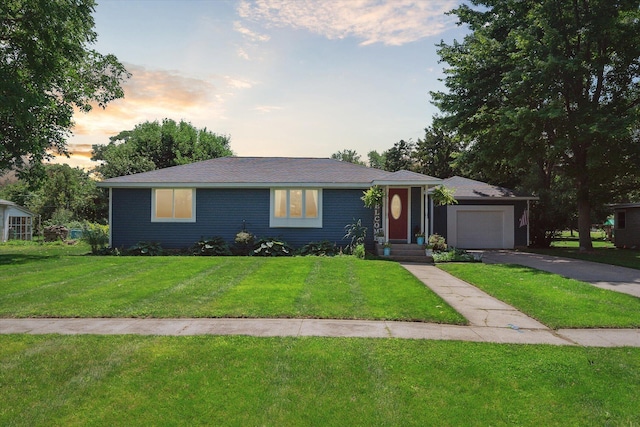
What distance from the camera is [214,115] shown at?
53.8ft

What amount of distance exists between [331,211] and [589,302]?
966 cm

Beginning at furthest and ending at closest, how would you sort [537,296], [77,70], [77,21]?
[77,70]
[77,21]
[537,296]

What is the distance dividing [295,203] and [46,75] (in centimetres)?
1042

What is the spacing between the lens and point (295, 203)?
1570 cm

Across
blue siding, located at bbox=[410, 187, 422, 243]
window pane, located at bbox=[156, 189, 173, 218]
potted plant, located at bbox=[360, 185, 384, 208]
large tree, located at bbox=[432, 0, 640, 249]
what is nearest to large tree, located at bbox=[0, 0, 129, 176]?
window pane, located at bbox=[156, 189, 173, 218]

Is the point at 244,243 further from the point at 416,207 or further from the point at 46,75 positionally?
the point at 46,75

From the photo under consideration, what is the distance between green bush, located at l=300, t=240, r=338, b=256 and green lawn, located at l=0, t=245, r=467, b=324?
2.77m

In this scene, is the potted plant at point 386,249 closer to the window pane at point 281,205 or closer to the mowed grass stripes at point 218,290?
the mowed grass stripes at point 218,290

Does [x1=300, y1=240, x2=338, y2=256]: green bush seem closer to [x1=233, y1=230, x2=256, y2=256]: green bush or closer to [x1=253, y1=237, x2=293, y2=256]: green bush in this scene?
[x1=253, y1=237, x2=293, y2=256]: green bush

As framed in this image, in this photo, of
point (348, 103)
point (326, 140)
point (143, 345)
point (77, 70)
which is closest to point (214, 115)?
point (348, 103)

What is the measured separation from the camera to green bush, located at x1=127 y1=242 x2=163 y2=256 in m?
14.8

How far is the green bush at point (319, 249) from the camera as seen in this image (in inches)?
579

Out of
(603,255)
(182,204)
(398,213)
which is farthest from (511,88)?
(182,204)

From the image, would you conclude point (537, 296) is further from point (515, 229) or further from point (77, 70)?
point (77, 70)
